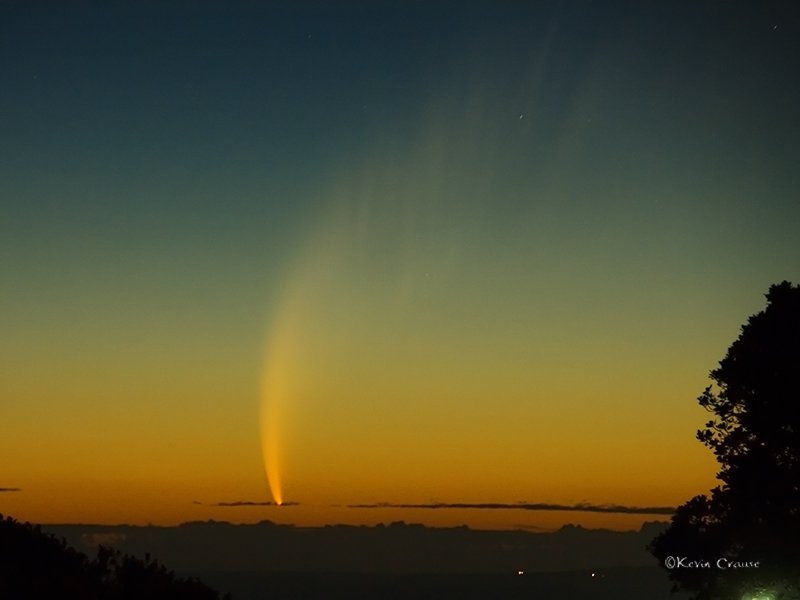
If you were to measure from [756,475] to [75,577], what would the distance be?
22.4m

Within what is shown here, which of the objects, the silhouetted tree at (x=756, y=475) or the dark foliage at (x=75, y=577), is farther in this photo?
the silhouetted tree at (x=756, y=475)

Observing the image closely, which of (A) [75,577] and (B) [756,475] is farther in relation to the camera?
(B) [756,475]

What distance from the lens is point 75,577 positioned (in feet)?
103

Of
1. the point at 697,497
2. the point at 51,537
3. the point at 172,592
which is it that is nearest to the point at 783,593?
the point at 697,497

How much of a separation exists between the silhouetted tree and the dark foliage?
17.5 meters

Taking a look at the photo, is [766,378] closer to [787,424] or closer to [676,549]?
[787,424]

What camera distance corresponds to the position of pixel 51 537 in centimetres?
4553

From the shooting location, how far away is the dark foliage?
2961 centimetres

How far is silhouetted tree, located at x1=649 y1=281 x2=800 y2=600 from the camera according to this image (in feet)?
124

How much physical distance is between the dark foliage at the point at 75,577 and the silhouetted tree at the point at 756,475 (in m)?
17.5

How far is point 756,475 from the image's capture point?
39.3m

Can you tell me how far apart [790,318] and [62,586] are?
2514 cm

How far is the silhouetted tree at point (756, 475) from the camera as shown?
124ft

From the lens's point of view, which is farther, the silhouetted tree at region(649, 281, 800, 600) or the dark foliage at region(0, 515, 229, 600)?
the silhouetted tree at region(649, 281, 800, 600)
